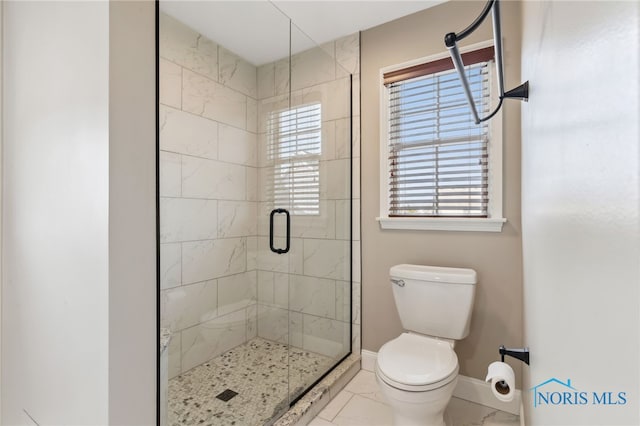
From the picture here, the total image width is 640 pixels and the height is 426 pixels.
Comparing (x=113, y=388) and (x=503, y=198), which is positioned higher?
(x=503, y=198)

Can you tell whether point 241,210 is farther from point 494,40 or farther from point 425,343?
point 494,40

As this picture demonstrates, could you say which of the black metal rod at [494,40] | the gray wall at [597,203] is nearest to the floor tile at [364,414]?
the gray wall at [597,203]

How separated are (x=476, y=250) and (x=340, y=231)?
882 mm

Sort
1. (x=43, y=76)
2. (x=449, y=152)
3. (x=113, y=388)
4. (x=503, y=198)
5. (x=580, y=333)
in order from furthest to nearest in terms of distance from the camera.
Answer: (x=449, y=152) → (x=503, y=198) → (x=43, y=76) → (x=113, y=388) → (x=580, y=333)

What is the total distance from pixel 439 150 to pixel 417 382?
1.34m

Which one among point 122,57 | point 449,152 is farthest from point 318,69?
point 122,57

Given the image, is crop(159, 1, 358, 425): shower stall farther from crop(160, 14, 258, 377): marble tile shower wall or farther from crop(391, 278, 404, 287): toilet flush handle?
crop(391, 278, 404, 287): toilet flush handle

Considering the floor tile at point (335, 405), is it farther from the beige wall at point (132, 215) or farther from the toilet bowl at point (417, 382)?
the beige wall at point (132, 215)

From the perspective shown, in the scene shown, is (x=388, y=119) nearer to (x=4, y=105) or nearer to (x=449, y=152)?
(x=449, y=152)

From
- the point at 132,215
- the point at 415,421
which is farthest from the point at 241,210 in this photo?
the point at 415,421

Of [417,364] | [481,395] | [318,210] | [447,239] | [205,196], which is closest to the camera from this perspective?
[417,364]

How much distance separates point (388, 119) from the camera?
2.17 m

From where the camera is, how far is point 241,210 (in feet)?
5.94

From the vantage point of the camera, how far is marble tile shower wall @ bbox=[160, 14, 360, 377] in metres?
1.37
